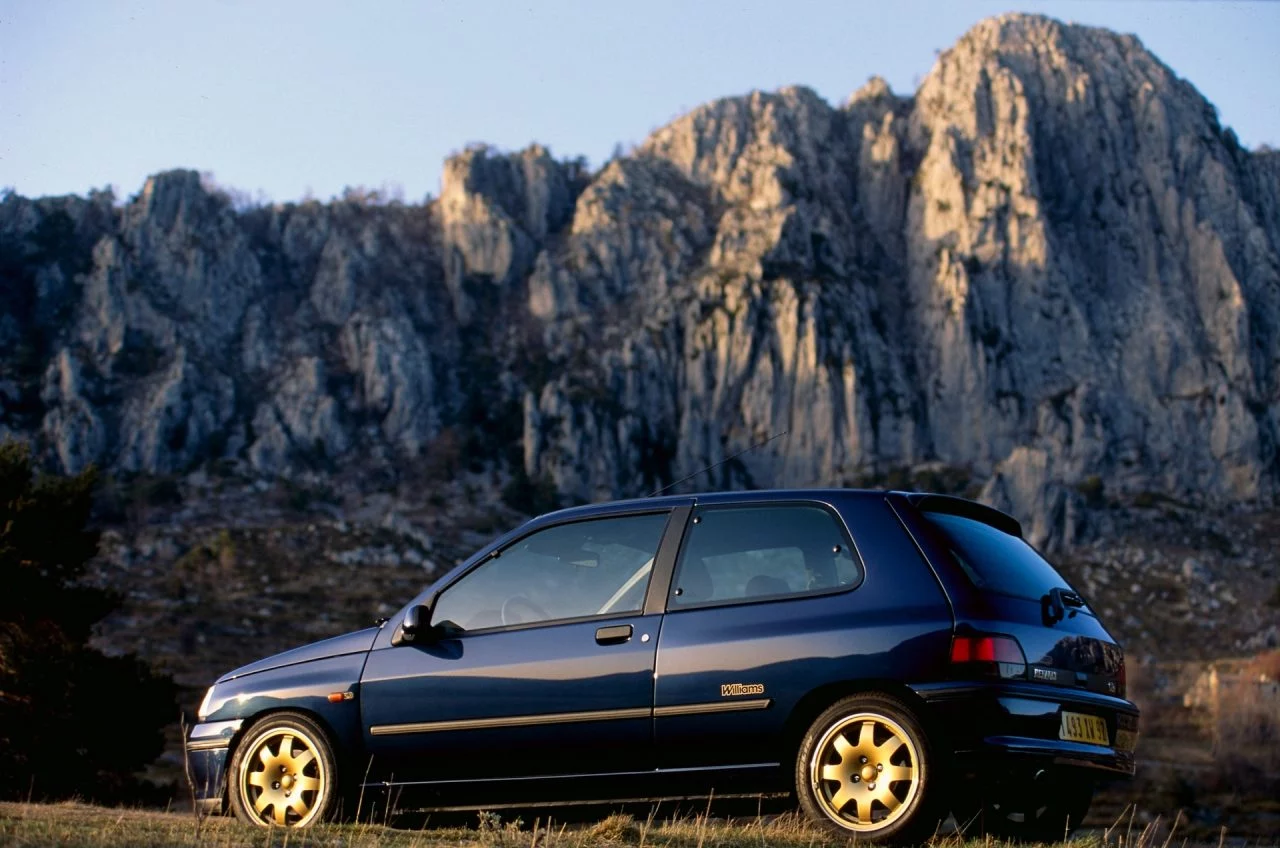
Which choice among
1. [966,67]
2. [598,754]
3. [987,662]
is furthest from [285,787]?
[966,67]

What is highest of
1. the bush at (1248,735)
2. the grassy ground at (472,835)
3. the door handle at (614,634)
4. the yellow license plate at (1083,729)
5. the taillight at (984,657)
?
the door handle at (614,634)

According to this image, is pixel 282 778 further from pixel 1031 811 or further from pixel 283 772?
pixel 1031 811

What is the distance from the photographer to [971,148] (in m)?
122

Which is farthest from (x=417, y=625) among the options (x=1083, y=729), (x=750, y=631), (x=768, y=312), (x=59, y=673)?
(x=768, y=312)

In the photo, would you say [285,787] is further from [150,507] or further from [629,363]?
[629,363]

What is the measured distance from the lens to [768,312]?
11525 cm

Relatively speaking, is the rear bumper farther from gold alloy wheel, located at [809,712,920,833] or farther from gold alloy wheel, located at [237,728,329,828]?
gold alloy wheel, located at [237,728,329,828]

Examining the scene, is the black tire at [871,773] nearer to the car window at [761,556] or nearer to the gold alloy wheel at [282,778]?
the car window at [761,556]

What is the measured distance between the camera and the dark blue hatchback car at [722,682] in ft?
19.9

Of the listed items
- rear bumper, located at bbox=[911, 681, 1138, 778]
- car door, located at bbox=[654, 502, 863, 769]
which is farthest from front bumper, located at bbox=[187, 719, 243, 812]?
rear bumper, located at bbox=[911, 681, 1138, 778]

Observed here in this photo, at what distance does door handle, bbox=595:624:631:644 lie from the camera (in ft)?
21.8

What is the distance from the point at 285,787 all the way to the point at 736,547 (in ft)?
9.35

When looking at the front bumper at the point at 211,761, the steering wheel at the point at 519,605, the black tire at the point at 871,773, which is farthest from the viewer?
the front bumper at the point at 211,761

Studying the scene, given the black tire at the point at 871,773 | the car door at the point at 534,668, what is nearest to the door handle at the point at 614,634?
the car door at the point at 534,668
